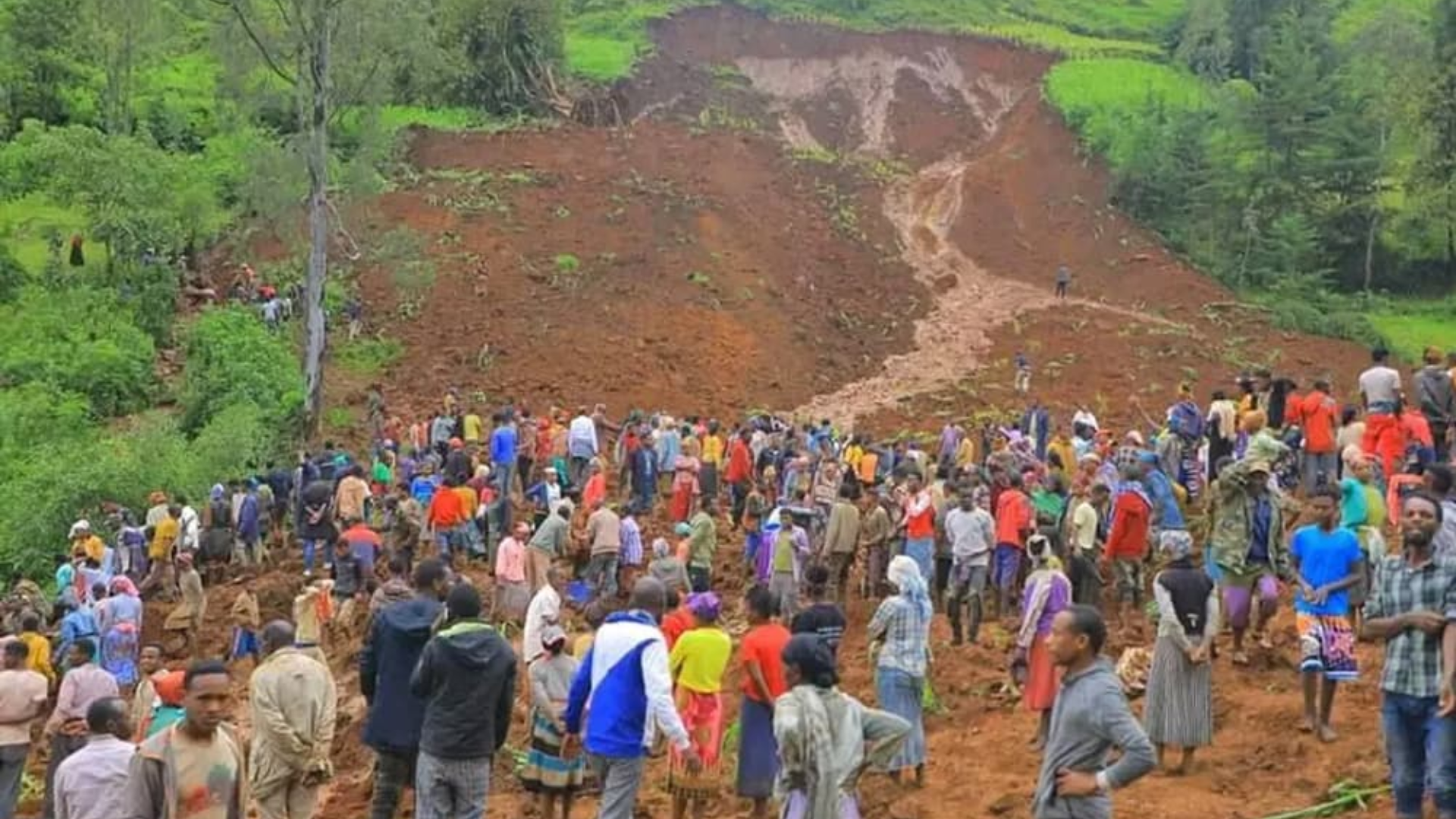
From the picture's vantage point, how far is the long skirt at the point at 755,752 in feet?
27.2

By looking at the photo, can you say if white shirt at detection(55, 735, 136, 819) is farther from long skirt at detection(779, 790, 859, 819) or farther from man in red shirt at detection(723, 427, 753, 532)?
man in red shirt at detection(723, 427, 753, 532)

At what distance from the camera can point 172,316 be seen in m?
31.0

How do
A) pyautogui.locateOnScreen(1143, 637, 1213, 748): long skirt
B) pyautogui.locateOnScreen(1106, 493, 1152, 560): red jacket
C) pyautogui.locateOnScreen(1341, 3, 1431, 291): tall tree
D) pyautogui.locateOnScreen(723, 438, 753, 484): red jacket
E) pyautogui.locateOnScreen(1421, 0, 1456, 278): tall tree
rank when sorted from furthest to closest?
1. pyautogui.locateOnScreen(1341, 3, 1431, 291): tall tree
2. pyautogui.locateOnScreen(1421, 0, 1456, 278): tall tree
3. pyautogui.locateOnScreen(723, 438, 753, 484): red jacket
4. pyautogui.locateOnScreen(1106, 493, 1152, 560): red jacket
5. pyautogui.locateOnScreen(1143, 637, 1213, 748): long skirt

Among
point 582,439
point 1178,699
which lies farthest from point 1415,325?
point 1178,699

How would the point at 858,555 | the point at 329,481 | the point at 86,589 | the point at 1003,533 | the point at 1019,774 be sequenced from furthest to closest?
1. the point at 329,481
2. the point at 858,555
3. the point at 86,589
4. the point at 1003,533
5. the point at 1019,774

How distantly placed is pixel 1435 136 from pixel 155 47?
32.9m

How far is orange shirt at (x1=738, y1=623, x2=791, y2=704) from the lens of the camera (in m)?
8.02

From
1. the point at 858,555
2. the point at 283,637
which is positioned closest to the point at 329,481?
the point at 858,555

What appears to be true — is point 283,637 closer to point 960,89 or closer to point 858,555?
point 858,555

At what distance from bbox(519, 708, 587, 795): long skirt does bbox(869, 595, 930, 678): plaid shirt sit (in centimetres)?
198

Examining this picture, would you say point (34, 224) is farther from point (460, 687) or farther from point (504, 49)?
point (460, 687)

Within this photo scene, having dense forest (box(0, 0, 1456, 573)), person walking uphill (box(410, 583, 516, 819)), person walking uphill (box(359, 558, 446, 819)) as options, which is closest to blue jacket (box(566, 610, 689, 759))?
person walking uphill (box(410, 583, 516, 819))

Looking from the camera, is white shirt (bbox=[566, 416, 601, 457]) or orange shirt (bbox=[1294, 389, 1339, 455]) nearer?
orange shirt (bbox=[1294, 389, 1339, 455])

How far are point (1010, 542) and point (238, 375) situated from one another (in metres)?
16.8
